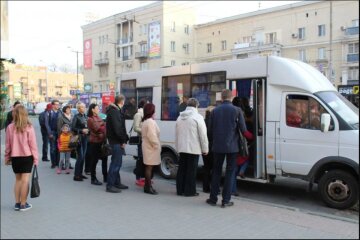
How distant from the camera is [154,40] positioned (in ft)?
251

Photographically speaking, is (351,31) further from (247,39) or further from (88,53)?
(88,53)

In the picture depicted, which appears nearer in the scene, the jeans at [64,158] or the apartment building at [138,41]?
the jeans at [64,158]

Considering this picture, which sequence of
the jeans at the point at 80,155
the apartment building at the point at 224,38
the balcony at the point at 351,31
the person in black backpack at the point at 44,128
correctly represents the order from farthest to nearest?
the apartment building at the point at 224,38 < the balcony at the point at 351,31 < the person in black backpack at the point at 44,128 < the jeans at the point at 80,155

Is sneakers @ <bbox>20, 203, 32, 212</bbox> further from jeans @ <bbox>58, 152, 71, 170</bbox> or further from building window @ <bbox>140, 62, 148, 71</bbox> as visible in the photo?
building window @ <bbox>140, 62, 148, 71</bbox>

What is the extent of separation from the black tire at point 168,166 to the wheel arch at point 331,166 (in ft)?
11.4

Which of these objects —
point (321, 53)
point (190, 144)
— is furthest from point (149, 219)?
point (321, 53)

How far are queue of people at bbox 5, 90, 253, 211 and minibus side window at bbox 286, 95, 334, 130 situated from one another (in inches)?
38.9

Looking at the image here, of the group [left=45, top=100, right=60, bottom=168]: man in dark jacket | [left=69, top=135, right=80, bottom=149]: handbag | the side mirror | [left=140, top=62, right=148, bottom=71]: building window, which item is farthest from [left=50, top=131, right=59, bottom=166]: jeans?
[left=140, top=62, right=148, bottom=71]: building window

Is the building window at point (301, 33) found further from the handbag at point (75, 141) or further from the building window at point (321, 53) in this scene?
the handbag at point (75, 141)

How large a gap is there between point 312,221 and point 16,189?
4485mm

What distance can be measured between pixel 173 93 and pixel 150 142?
2.56 meters

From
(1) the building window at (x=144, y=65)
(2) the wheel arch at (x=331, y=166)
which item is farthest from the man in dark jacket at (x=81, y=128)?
(1) the building window at (x=144, y=65)

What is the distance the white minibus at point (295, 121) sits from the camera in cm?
739

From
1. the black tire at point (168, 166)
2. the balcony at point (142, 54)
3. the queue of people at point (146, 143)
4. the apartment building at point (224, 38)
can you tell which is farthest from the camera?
the balcony at point (142, 54)
